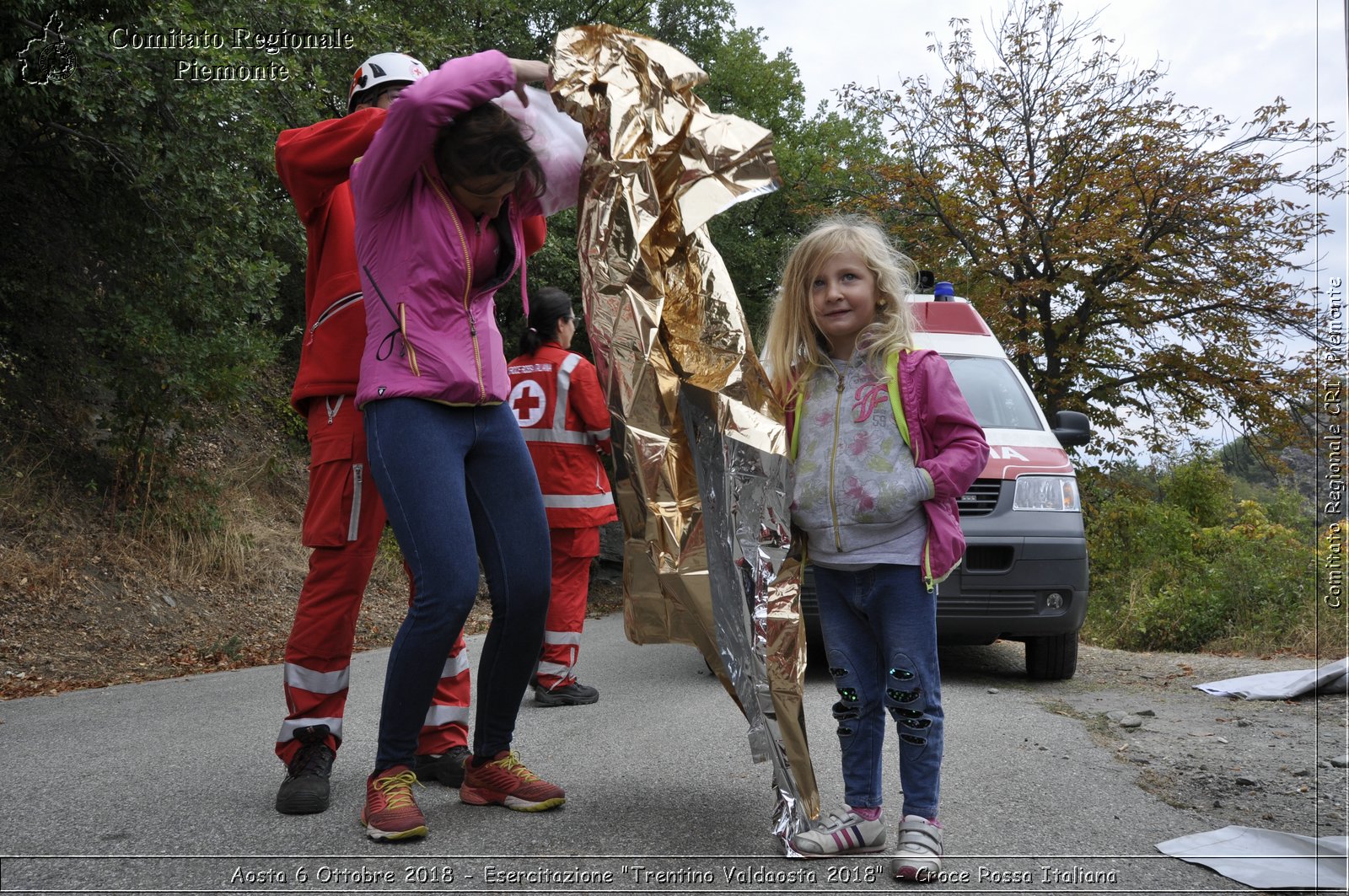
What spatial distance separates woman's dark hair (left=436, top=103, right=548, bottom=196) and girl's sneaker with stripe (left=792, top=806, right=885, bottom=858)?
6.68 feet

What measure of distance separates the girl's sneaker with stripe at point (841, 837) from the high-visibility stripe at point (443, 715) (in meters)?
1.33

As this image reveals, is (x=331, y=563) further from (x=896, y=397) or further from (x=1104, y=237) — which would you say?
(x=1104, y=237)

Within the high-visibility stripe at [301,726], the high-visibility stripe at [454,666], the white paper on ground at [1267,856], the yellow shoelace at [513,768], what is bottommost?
the white paper on ground at [1267,856]

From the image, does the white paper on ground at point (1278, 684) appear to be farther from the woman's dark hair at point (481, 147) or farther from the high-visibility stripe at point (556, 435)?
the woman's dark hair at point (481, 147)

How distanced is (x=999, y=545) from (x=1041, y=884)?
10.9ft

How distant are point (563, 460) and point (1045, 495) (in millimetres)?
2731

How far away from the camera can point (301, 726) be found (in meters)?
3.41

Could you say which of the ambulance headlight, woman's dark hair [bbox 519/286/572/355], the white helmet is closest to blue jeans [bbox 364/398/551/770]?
the white helmet

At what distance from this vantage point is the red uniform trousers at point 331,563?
3.36 meters

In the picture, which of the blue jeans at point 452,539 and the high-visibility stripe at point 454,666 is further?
the high-visibility stripe at point 454,666

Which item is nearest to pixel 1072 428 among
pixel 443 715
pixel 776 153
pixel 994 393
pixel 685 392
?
pixel 994 393

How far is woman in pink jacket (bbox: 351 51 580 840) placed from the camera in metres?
3.00

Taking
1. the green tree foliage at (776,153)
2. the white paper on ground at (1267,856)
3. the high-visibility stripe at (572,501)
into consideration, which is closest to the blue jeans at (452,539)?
the white paper on ground at (1267,856)

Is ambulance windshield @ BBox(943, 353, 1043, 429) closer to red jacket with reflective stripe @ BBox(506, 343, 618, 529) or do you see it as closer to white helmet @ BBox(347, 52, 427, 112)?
red jacket with reflective stripe @ BBox(506, 343, 618, 529)
